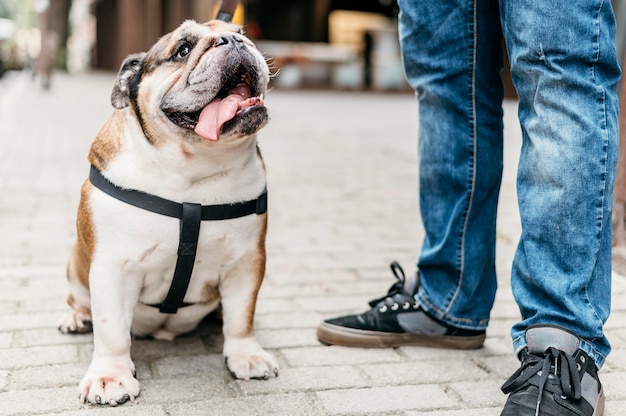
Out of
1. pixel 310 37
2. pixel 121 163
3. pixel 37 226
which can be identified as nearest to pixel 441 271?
pixel 121 163

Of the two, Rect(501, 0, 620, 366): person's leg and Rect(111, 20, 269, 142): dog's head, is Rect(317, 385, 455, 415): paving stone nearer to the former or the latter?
Rect(501, 0, 620, 366): person's leg

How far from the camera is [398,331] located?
9.18 ft

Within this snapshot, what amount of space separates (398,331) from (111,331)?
3.33 feet

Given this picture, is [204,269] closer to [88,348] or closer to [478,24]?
[88,348]

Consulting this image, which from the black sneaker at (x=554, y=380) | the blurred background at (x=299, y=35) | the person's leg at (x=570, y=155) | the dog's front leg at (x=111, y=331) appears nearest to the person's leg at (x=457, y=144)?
the person's leg at (x=570, y=155)

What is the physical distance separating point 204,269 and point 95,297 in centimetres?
35

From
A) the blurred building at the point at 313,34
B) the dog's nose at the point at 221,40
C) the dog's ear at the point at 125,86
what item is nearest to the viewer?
the dog's nose at the point at 221,40

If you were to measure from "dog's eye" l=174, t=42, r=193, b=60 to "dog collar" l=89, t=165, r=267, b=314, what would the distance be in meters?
0.45

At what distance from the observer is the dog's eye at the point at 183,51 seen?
97.1 inches

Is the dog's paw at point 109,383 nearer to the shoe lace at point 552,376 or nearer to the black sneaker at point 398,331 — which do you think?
the black sneaker at point 398,331

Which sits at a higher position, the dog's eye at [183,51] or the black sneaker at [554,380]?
the dog's eye at [183,51]

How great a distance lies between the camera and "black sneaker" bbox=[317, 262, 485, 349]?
109 inches

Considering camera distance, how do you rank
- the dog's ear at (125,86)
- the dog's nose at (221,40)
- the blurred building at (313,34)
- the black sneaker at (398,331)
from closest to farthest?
the dog's nose at (221,40), the dog's ear at (125,86), the black sneaker at (398,331), the blurred building at (313,34)

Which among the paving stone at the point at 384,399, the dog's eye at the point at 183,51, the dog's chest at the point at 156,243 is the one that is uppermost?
the dog's eye at the point at 183,51
